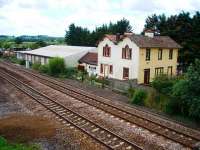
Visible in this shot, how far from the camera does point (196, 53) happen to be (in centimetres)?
4716

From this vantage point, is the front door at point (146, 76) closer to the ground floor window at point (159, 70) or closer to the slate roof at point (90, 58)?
the ground floor window at point (159, 70)

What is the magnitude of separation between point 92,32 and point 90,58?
34595 mm

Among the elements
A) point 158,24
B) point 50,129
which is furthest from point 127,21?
point 50,129

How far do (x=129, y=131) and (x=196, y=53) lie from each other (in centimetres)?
3256

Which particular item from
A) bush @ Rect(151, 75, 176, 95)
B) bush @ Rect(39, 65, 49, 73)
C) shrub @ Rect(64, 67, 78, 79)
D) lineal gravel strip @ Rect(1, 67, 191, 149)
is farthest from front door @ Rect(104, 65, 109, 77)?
bush @ Rect(151, 75, 176, 95)

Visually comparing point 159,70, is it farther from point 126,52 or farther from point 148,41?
point 126,52

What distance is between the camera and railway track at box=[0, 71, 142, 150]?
15.7 meters

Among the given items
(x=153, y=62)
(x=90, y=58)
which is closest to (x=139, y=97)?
(x=153, y=62)

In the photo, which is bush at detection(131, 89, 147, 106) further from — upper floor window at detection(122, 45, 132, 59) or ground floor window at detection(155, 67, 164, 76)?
ground floor window at detection(155, 67, 164, 76)

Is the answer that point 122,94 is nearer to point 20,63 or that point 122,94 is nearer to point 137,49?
point 137,49

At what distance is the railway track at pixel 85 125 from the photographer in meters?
15.7

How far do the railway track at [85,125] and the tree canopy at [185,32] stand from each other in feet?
89.3

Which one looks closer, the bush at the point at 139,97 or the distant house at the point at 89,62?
the bush at the point at 139,97

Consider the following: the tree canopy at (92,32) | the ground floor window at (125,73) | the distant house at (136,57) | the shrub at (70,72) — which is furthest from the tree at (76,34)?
the ground floor window at (125,73)
